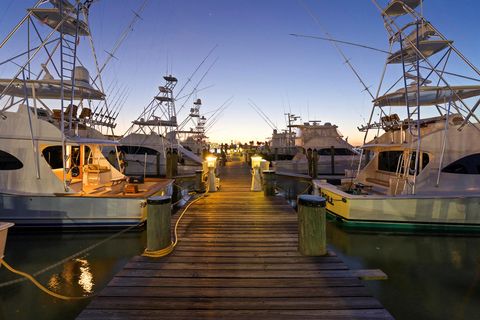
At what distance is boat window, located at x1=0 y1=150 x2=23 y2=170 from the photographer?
946 centimetres

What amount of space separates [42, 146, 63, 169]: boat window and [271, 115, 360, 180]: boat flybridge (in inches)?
733

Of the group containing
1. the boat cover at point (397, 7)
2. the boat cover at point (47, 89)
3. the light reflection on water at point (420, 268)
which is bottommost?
the light reflection on water at point (420, 268)

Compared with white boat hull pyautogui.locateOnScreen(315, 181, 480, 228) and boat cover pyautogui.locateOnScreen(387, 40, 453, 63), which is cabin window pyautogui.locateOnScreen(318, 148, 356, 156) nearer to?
boat cover pyautogui.locateOnScreen(387, 40, 453, 63)

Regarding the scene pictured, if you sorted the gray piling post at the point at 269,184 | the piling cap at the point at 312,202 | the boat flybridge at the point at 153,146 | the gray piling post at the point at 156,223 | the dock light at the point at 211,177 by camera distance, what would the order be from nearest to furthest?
the piling cap at the point at 312,202
the gray piling post at the point at 156,223
the gray piling post at the point at 269,184
the dock light at the point at 211,177
the boat flybridge at the point at 153,146

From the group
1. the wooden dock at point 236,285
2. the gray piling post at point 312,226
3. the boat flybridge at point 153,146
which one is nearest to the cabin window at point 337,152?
the boat flybridge at point 153,146

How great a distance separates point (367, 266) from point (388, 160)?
657 centimetres

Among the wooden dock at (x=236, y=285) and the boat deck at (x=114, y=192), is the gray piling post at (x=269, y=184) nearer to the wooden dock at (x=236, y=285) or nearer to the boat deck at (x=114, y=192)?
the boat deck at (x=114, y=192)

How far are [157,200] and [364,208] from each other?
22.4 ft

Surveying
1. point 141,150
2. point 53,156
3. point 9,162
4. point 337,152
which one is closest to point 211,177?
point 53,156

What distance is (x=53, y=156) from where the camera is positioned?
11008 mm

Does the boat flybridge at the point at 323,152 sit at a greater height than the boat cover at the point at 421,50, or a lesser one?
lesser

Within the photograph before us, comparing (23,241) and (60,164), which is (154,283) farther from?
(60,164)

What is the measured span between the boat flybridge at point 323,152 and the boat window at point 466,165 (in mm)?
14346

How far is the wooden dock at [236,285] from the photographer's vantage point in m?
3.57
